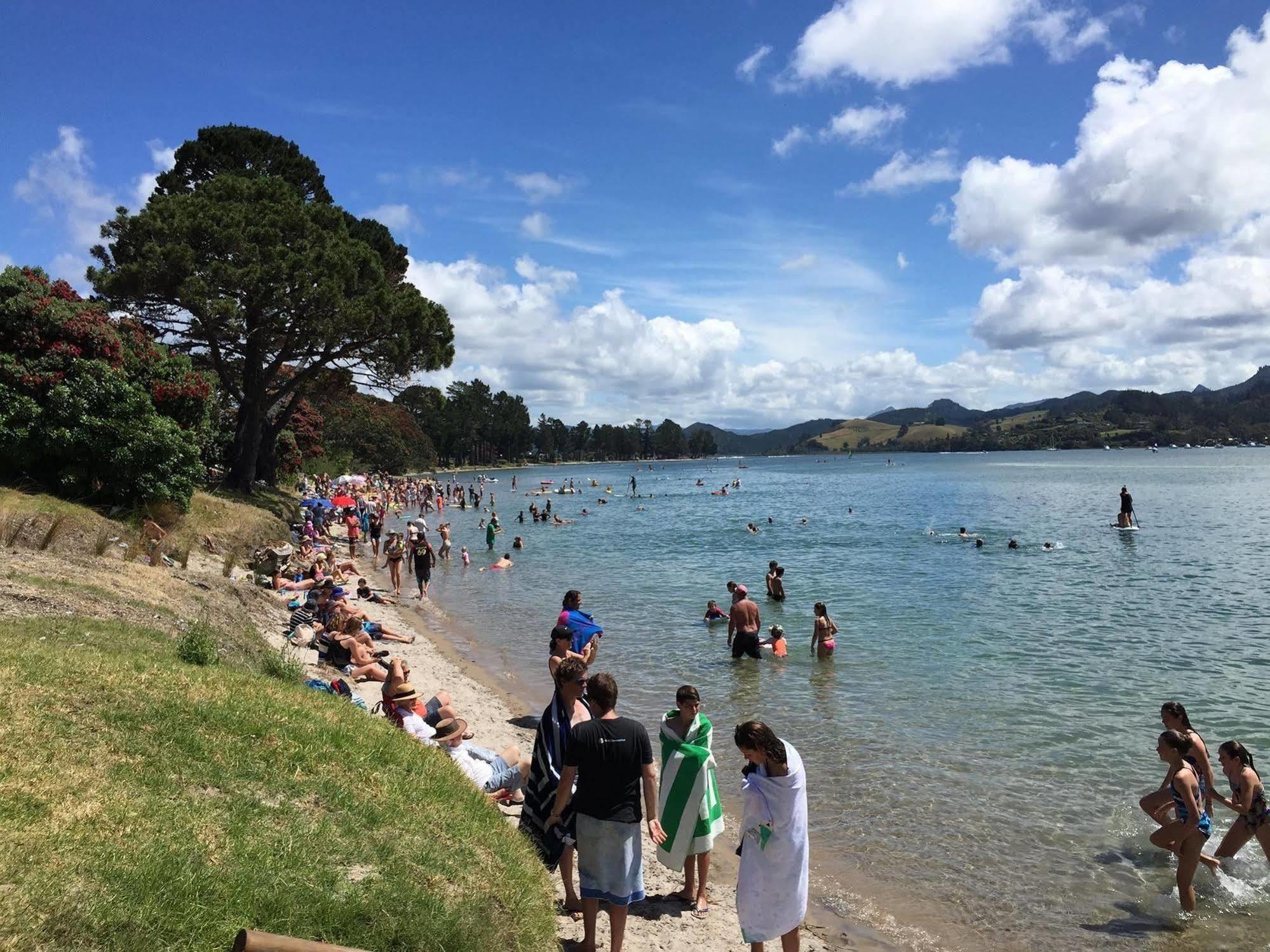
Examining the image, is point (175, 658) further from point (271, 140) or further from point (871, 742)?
point (271, 140)

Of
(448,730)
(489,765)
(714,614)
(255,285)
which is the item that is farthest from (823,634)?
(255,285)

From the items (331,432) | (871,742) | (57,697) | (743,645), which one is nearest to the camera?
(57,697)

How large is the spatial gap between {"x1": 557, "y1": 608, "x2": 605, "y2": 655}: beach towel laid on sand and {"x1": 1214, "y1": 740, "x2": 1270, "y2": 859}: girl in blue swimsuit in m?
6.38

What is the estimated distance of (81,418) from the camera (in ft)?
53.8

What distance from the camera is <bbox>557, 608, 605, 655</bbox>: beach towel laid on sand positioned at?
32.2 feet

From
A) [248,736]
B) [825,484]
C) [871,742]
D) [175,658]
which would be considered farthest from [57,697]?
[825,484]

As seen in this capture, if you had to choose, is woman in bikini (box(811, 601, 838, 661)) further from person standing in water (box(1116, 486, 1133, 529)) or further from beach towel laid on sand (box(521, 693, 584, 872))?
person standing in water (box(1116, 486, 1133, 529))

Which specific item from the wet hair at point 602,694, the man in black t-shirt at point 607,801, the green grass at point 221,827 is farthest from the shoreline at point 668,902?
the wet hair at point 602,694

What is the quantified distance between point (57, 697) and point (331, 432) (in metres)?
81.2

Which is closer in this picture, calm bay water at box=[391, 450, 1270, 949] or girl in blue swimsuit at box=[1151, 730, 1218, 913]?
girl in blue swimsuit at box=[1151, 730, 1218, 913]

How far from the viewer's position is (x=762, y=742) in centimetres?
460

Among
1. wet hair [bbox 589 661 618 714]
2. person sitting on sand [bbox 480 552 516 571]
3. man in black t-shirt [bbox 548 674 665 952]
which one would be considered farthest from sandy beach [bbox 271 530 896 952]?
person sitting on sand [bbox 480 552 516 571]

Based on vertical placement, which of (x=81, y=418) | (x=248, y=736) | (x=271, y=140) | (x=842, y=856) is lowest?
(x=842, y=856)

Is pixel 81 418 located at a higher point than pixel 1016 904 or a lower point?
higher
